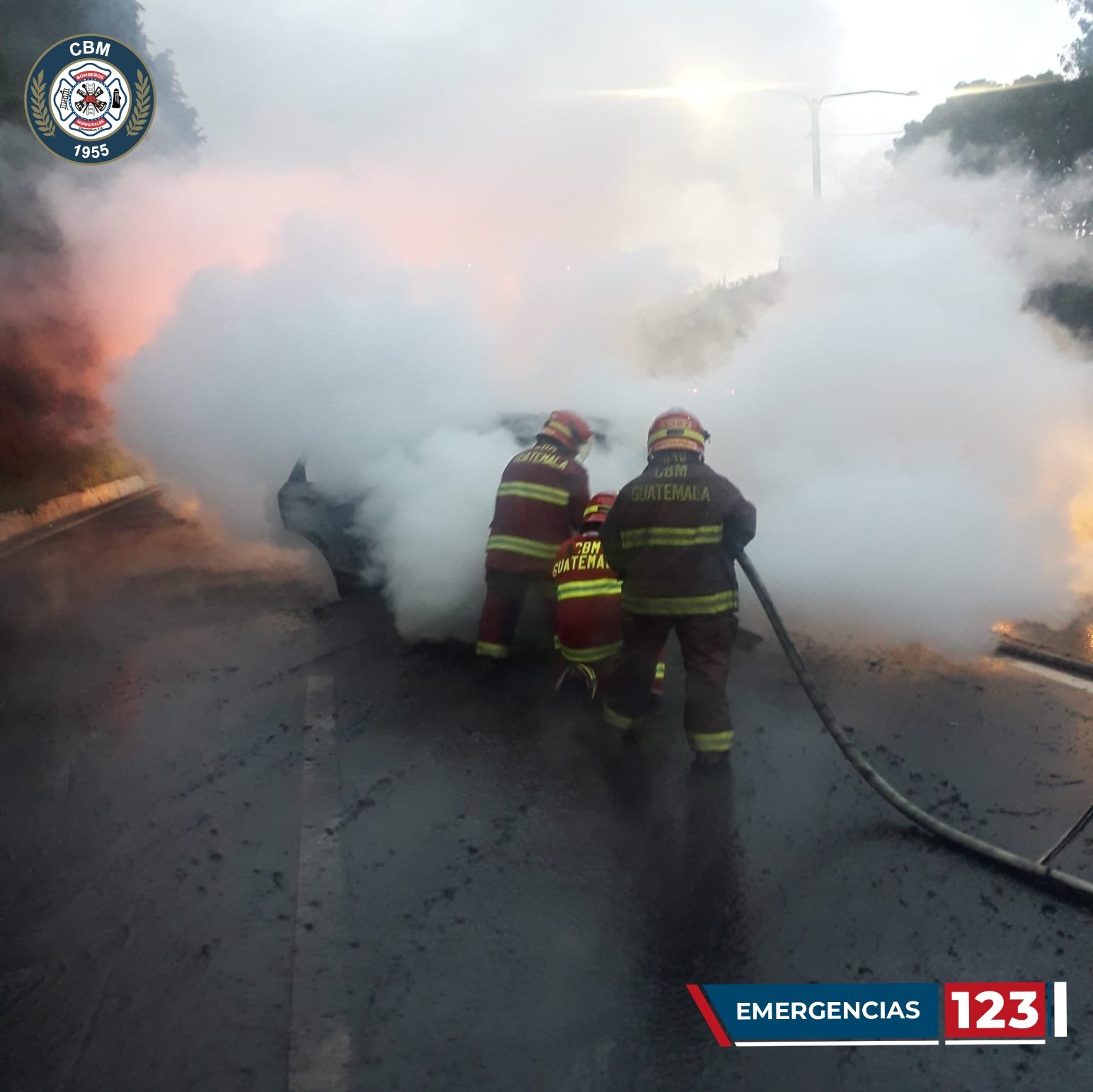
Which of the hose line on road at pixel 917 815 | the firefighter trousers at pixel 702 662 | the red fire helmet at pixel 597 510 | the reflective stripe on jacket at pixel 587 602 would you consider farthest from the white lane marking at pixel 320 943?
the hose line on road at pixel 917 815

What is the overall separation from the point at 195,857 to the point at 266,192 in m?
10.5

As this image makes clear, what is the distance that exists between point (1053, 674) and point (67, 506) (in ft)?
46.2

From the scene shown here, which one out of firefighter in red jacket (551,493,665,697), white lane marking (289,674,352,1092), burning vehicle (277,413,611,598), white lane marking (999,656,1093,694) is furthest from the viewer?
burning vehicle (277,413,611,598)

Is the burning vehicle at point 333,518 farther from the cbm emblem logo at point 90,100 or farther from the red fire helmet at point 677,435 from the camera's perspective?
the cbm emblem logo at point 90,100

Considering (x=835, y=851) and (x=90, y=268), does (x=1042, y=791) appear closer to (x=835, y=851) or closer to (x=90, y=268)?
(x=835, y=851)

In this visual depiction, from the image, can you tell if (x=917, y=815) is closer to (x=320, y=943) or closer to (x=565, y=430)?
(x=320, y=943)

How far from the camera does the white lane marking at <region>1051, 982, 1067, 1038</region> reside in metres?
2.40

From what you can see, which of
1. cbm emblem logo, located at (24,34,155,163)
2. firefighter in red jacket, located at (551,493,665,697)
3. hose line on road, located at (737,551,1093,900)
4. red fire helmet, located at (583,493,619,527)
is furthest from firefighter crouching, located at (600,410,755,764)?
cbm emblem logo, located at (24,34,155,163)

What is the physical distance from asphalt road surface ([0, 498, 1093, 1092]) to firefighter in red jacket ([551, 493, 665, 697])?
11.1 inches

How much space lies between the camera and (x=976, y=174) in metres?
11.2

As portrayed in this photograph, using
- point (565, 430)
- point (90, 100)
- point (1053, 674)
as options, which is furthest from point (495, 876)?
point (90, 100)

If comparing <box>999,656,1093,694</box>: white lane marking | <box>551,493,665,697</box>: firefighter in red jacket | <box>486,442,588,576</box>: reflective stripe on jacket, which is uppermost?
<box>486,442,588,576</box>: reflective stripe on jacket

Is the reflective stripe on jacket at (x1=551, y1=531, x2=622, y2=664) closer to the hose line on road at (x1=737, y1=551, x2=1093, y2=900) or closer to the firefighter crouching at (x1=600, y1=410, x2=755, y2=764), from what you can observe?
the firefighter crouching at (x1=600, y1=410, x2=755, y2=764)

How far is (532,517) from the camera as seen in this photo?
5.18 metres
